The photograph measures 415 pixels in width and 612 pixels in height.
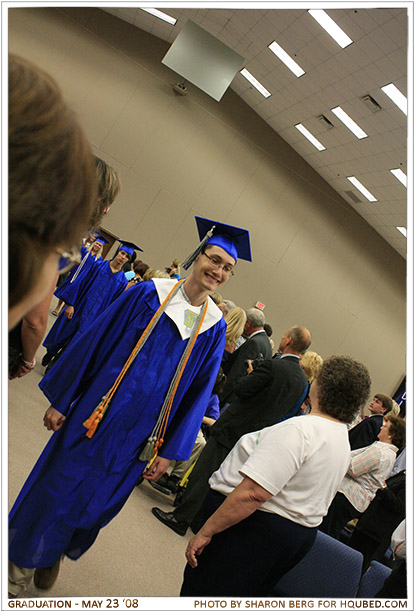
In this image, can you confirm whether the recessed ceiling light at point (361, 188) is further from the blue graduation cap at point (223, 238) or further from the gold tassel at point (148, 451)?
the gold tassel at point (148, 451)

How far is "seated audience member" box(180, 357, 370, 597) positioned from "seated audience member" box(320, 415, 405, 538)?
2254mm

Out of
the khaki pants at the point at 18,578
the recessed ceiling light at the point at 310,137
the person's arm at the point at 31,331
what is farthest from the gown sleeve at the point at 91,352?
the recessed ceiling light at the point at 310,137

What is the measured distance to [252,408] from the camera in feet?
11.7

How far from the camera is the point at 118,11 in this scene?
35.0 feet

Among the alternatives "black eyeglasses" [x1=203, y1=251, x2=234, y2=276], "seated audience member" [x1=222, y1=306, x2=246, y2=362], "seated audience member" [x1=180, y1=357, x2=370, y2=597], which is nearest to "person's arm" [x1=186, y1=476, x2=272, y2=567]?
"seated audience member" [x1=180, y1=357, x2=370, y2=597]

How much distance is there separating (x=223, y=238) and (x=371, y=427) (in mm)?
3206

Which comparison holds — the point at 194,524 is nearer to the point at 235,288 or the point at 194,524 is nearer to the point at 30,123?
the point at 30,123

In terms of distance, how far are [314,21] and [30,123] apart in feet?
28.1

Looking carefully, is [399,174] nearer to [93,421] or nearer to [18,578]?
[93,421]

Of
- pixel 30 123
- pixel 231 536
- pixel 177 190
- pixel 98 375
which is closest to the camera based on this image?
pixel 30 123

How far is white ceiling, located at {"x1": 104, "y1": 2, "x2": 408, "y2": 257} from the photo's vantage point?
727 centimetres

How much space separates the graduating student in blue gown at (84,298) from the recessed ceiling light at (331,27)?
530 centimetres

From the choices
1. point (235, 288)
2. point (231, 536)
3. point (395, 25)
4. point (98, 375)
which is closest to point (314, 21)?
point (395, 25)

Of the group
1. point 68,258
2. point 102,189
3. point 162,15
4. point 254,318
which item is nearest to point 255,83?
point 162,15
